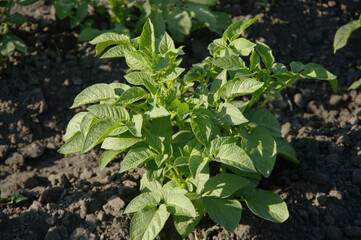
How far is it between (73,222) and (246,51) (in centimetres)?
127

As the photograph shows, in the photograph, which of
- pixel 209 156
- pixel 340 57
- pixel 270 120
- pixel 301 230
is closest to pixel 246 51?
pixel 270 120

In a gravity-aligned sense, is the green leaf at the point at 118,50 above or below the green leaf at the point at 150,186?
above

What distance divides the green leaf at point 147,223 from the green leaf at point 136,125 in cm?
→ 36

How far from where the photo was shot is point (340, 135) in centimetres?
283

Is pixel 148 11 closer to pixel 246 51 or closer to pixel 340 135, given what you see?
pixel 246 51

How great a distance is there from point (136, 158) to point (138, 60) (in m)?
0.49

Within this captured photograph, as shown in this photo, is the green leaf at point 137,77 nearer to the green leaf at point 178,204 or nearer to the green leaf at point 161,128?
the green leaf at point 161,128

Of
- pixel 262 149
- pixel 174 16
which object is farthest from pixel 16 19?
pixel 262 149

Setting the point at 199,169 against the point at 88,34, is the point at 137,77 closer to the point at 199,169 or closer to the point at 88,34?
the point at 199,169

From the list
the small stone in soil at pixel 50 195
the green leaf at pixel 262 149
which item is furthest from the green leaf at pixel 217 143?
the small stone in soil at pixel 50 195

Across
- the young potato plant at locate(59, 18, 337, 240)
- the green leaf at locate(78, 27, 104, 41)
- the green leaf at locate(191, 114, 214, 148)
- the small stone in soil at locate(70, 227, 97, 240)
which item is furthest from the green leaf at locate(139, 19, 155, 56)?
the green leaf at locate(78, 27, 104, 41)

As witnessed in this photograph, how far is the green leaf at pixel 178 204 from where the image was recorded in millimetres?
1949

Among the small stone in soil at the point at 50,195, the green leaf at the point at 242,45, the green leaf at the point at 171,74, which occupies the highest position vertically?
the green leaf at the point at 242,45

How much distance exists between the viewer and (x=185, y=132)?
2393 mm
